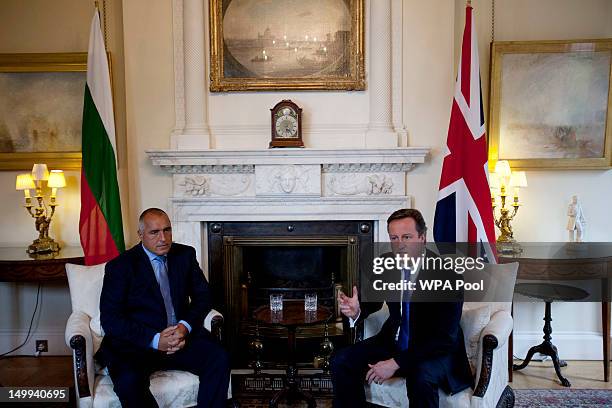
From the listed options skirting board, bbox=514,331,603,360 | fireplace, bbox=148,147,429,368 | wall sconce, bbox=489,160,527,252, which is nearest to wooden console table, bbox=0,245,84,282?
fireplace, bbox=148,147,429,368

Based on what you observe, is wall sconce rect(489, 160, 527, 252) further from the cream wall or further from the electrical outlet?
the electrical outlet

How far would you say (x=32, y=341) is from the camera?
4363mm

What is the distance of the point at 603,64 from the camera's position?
13.4ft

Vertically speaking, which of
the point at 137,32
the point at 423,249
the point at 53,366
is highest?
the point at 137,32

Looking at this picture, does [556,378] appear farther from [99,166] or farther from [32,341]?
[32,341]

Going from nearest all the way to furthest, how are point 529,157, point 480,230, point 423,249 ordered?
1. point 423,249
2. point 480,230
3. point 529,157

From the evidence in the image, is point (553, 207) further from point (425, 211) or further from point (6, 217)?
point (6, 217)

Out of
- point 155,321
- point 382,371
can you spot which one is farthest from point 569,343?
point 155,321

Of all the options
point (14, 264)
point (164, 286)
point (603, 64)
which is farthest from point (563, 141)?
point (14, 264)

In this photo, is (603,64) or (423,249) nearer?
(423,249)

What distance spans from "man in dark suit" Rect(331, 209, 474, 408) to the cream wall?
130 centimetres

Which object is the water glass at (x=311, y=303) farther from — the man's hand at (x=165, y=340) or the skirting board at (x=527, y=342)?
the skirting board at (x=527, y=342)

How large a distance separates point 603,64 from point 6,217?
191 inches

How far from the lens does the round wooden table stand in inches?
120
